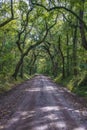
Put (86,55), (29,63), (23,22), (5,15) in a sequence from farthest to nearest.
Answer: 1. (29,63)
2. (23,22)
3. (5,15)
4. (86,55)

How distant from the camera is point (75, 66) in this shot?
1539 inches

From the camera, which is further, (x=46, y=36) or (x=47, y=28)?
(x=46, y=36)

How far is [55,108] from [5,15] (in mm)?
29009

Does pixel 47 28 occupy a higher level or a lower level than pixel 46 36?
higher

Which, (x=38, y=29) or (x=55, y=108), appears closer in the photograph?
(x=55, y=108)

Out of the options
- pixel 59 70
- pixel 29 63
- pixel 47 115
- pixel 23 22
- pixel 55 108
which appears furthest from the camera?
pixel 29 63

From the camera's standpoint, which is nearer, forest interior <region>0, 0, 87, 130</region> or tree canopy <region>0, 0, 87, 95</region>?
forest interior <region>0, 0, 87, 130</region>

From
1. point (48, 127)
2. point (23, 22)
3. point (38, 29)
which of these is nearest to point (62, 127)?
point (48, 127)

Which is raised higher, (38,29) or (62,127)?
(38,29)

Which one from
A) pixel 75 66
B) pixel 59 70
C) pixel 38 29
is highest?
pixel 38 29

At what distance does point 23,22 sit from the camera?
48.1 meters

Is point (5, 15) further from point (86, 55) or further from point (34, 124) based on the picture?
point (34, 124)

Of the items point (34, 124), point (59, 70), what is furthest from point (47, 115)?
point (59, 70)

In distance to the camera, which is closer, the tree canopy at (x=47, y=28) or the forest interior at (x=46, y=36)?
the forest interior at (x=46, y=36)
